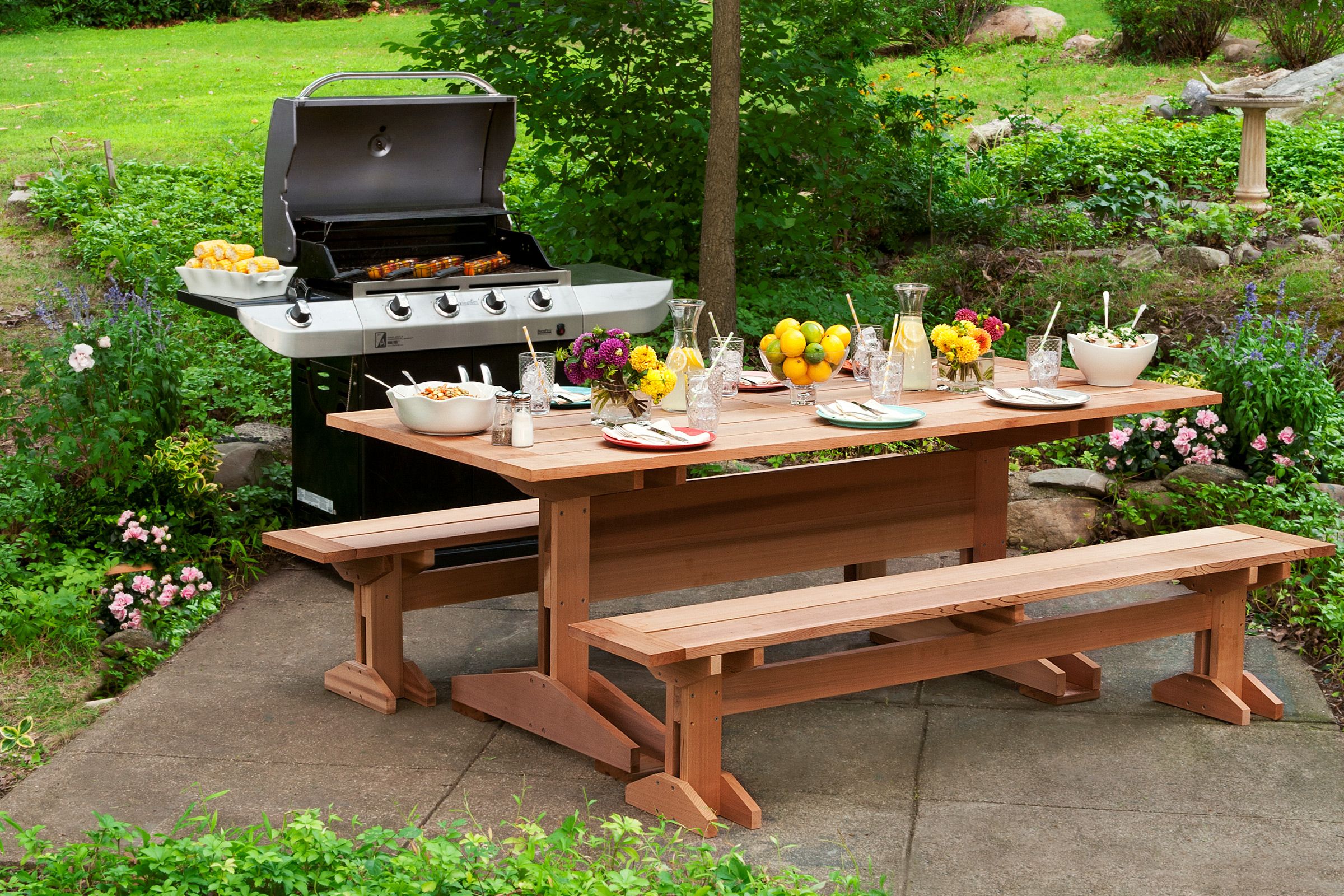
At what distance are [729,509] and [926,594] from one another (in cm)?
79

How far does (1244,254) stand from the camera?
8.91 meters

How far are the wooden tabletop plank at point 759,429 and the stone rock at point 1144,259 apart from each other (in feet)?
13.5

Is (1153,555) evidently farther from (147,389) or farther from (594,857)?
(147,389)

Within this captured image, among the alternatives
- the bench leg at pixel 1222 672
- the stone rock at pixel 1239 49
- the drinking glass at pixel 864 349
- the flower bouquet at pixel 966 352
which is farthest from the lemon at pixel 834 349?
the stone rock at pixel 1239 49

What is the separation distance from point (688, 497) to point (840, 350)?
650 millimetres

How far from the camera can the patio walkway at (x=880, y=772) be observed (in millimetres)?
3527

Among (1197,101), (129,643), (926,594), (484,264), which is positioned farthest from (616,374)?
(1197,101)

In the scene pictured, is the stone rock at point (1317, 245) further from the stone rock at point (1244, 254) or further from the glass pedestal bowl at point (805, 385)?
the glass pedestal bowl at point (805, 385)

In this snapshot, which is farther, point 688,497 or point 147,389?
point 147,389

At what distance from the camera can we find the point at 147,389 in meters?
5.59

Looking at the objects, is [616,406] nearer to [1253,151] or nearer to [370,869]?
[370,869]

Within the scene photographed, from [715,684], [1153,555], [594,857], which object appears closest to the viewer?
[594,857]

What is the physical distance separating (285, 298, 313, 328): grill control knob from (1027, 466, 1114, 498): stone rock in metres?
3.10

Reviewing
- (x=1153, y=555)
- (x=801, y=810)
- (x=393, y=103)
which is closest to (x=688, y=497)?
(x=801, y=810)
